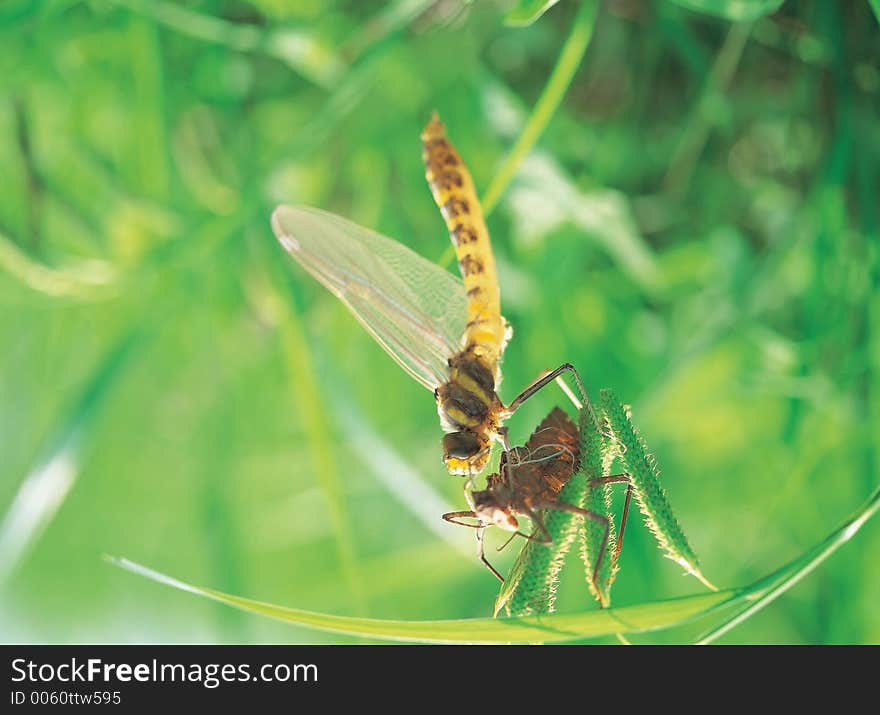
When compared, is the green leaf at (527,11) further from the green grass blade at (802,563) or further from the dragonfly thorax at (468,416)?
the green grass blade at (802,563)

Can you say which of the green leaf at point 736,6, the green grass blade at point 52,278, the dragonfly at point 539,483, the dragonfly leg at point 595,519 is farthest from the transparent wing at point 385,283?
the green grass blade at point 52,278

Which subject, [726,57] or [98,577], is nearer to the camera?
[726,57]

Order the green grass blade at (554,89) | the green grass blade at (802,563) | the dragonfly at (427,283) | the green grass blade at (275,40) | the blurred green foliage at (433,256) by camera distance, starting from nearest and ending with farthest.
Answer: the green grass blade at (802,563) → the dragonfly at (427,283) → the green grass blade at (554,89) → the blurred green foliage at (433,256) → the green grass blade at (275,40)

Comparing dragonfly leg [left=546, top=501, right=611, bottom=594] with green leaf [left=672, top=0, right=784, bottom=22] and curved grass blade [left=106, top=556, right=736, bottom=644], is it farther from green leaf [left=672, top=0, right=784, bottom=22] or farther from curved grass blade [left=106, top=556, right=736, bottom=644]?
green leaf [left=672, top=0, right=784, bottom=22]

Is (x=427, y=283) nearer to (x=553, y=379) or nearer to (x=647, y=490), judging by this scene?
(x=553, y=379)

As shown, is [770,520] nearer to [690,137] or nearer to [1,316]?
[690,137]

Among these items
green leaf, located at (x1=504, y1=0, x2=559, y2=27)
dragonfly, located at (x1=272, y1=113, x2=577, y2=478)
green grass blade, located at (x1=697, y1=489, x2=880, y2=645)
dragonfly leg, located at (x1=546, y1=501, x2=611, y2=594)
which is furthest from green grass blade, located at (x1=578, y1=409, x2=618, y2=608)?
green leaf, located at (x1=504, y1=0, x2=559, y2=27)
